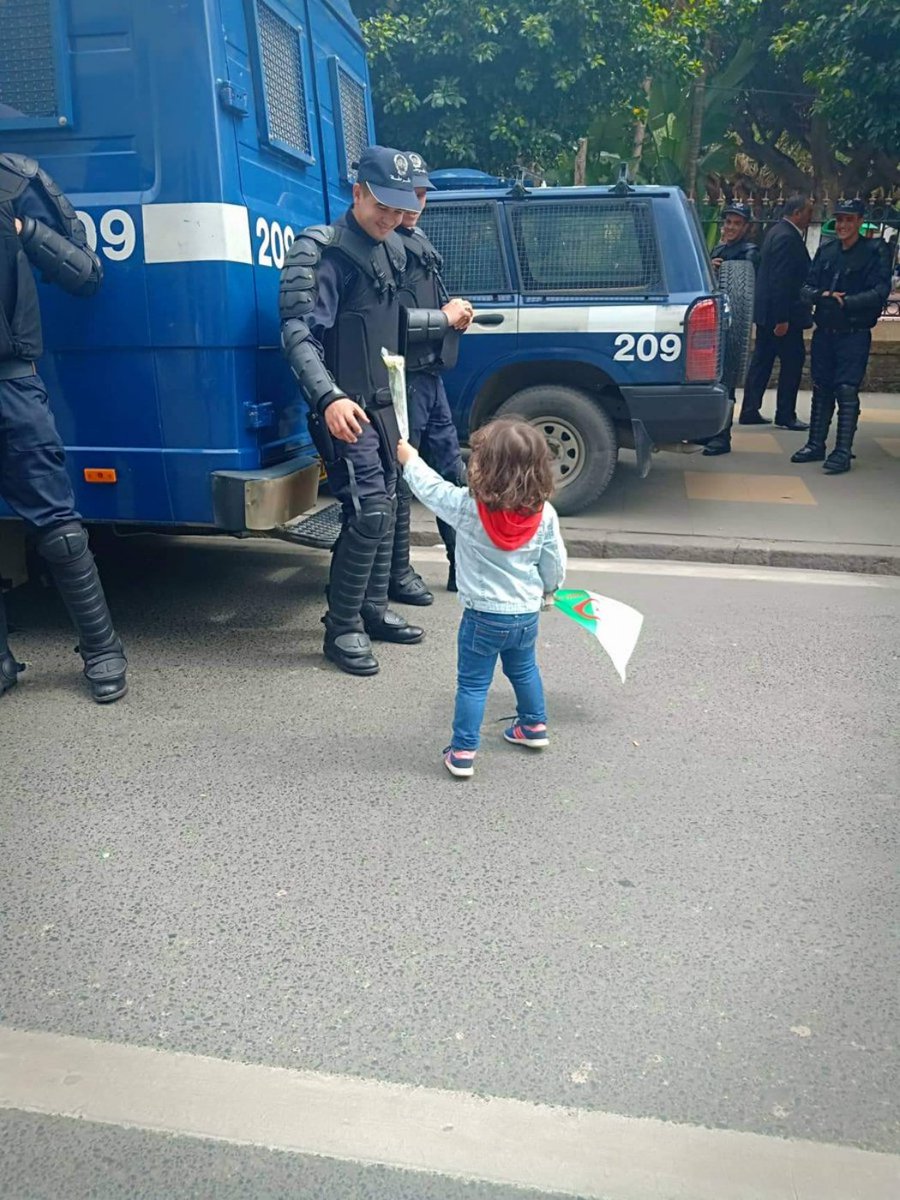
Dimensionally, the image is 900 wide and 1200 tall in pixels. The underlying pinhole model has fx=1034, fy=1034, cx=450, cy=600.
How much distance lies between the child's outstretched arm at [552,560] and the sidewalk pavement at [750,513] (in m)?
2.96

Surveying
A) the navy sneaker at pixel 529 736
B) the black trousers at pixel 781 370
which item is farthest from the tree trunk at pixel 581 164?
the navy sneaker at pixel 529 736

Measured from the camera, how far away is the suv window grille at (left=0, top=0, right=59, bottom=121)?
389 cm

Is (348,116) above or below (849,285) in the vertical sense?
above

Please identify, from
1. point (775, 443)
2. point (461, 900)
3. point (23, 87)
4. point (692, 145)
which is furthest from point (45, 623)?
point (692, 145)

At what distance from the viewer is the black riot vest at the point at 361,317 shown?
4.23 metres

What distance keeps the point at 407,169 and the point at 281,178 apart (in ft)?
2.35

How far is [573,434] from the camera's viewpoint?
22.5ft

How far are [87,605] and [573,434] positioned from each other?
12.2 feet

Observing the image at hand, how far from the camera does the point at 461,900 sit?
283 centimetres

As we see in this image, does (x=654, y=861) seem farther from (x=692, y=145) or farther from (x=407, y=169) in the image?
(x=692, y=145)

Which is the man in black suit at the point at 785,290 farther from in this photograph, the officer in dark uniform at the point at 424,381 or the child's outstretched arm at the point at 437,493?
the child's outstretched arm at the point at 437,493

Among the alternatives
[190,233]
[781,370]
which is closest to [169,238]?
[190,233]

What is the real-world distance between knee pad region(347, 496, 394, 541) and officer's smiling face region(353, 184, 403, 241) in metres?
1.08

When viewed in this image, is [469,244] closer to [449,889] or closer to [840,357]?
[840,357]
